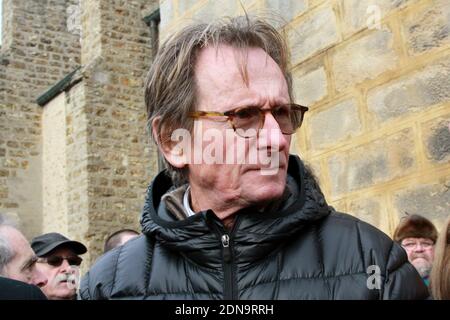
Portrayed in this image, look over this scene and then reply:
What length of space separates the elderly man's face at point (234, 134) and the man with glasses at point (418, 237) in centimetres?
174

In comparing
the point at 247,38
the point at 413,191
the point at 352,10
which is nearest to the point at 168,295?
the point at 247,38

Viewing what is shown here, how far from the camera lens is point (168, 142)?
1.85m

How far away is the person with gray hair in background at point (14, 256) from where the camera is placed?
3.41 meters

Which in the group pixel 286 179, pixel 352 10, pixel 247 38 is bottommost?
pixel 286 179

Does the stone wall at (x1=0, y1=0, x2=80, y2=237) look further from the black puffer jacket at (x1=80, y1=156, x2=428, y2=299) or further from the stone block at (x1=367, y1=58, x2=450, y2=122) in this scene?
the black puffer jacket at (x1=80, y1=156, x2=428, y2=299)

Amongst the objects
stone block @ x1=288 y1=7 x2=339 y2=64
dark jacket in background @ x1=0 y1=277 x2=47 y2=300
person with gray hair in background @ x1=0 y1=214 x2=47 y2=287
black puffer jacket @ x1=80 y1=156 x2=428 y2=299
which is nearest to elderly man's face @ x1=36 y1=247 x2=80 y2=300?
person with gray hair in background @ x1=0 y1=214 x2=47 y2=287

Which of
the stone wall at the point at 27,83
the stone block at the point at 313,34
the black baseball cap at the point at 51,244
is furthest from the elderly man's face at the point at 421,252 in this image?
the stone wall at the point at 27,83

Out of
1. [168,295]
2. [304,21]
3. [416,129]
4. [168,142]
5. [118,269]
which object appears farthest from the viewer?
[304,21]

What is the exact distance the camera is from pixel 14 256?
11.3ft

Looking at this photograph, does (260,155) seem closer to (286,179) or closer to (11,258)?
(286,179)

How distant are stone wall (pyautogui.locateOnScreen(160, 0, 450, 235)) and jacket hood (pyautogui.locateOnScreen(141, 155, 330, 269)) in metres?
1.66

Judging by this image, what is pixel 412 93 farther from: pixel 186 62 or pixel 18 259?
pixel 18 259

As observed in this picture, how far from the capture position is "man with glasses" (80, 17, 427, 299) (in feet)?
4.93

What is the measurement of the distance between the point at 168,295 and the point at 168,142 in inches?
18.6
